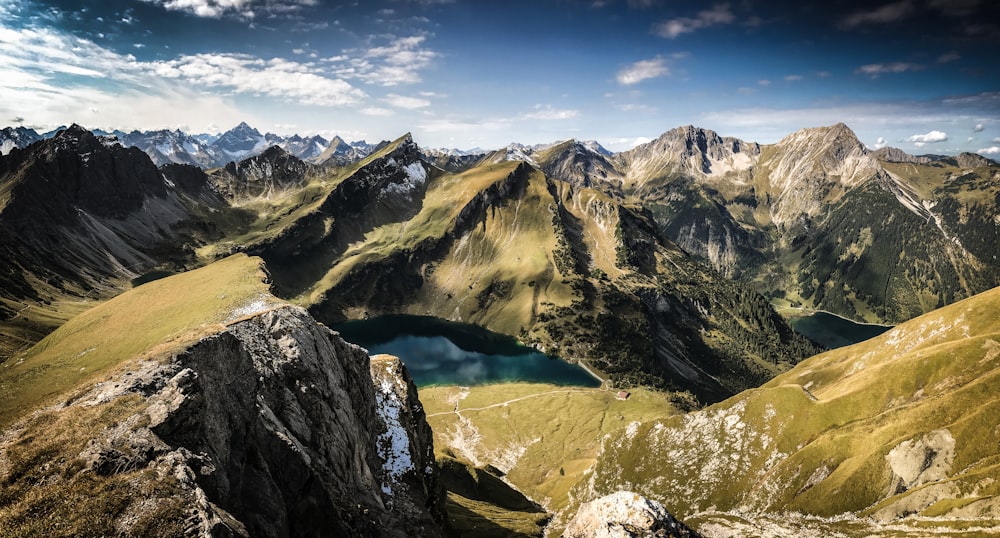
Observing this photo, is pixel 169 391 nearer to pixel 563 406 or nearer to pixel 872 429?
pixel 872 429

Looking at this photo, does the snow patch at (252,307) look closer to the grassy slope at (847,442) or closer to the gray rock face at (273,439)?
the gray rock face at (273,439)

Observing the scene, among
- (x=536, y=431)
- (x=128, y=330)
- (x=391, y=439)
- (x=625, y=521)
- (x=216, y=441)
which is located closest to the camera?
(x=216, y=441)

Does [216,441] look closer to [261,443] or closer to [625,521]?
[261,443]

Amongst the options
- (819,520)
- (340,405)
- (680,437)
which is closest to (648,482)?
(680,437)

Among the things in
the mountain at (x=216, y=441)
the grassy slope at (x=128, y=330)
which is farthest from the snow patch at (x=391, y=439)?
the grassy slope at (x=128, y=330)

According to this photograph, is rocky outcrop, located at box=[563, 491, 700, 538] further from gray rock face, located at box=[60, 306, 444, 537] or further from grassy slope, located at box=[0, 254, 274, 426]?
grassy slope, located at box=[0, 254, 274, 426]

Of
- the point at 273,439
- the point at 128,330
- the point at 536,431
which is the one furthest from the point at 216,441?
the point at 536,431
